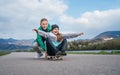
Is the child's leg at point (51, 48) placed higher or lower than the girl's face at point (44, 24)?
lower

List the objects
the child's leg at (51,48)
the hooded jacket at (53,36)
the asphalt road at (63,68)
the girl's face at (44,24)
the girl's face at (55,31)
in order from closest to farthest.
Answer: the asphalt road at (63,68) < the child's leg at (51,48) < the hooded jacket at (53,36) < the girl's face at (55,31) < the girl's face at (44,24)

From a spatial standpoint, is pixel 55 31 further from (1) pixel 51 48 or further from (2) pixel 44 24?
(1) pixel 51 48

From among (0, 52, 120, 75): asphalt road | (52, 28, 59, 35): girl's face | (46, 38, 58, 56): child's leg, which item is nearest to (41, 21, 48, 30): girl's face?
(52, 28, 59, 35): girl's face

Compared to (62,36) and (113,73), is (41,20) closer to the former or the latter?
(62,36)

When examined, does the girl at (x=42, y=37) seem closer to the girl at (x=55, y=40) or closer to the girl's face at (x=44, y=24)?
the girl's face at (x=44, y=24)

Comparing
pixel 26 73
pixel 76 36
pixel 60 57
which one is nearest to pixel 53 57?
pixel 60 57

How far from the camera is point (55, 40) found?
34.5 ft

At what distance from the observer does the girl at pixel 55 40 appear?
1010 centimetres

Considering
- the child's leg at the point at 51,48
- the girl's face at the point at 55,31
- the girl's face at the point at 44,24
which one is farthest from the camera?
the girl's face at the point at 44,24

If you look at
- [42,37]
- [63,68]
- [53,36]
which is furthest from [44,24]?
[63,68]

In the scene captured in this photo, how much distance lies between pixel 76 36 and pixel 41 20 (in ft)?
4.92

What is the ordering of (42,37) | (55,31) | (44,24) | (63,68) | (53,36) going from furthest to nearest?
1. (42,37)
2. (44,24)
3. (55,31)
4. (53,36)
5. (63,68)

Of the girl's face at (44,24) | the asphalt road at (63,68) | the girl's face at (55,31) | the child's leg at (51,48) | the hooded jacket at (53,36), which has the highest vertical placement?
the girl's face at (44,24)

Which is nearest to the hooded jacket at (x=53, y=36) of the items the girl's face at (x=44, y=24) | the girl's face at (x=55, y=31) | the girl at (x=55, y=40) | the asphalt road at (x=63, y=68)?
the girl at (x=55, y=40)
